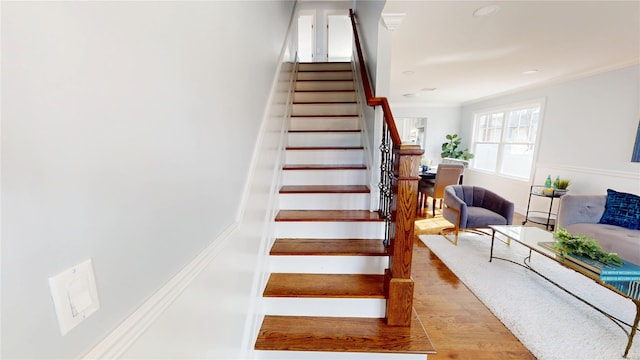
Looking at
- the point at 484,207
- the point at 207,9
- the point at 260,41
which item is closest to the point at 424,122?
the point at 484,207

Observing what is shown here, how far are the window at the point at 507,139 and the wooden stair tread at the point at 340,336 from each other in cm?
498

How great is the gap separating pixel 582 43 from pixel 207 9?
3.73 meters

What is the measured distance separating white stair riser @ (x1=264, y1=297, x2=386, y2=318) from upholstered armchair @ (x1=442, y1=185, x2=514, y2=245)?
227 cm

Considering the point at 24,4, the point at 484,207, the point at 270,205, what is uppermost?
the point at 24,4

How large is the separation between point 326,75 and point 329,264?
9.56 ft

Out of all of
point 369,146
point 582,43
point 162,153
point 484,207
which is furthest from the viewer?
point 484,207

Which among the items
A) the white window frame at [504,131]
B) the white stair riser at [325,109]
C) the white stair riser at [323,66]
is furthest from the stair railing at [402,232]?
the white window frame at [504,131]

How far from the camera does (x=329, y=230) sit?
1.93m

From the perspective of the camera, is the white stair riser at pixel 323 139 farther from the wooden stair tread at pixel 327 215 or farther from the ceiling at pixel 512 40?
the ceiling at pixel 512 40

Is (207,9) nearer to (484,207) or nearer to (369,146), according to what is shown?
(369,146)

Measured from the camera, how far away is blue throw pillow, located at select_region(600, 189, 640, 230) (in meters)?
2.69

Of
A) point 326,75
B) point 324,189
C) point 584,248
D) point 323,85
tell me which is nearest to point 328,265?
point 324,189

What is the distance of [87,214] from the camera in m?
0.45

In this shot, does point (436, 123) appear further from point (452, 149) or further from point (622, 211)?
point (622, 211)
